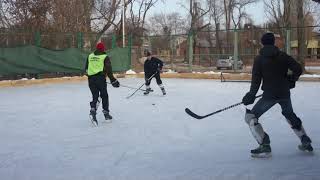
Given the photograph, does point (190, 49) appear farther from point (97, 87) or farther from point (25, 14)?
point (97, 87)

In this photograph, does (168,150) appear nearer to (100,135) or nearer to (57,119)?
(100,135)

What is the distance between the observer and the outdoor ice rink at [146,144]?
5402mm

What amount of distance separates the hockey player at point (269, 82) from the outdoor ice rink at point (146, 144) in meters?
0.38

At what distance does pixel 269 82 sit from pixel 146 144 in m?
1.97

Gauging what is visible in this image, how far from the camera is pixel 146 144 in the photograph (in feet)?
22.9

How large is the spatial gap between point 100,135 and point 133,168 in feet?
7.38

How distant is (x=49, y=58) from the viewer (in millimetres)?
20359

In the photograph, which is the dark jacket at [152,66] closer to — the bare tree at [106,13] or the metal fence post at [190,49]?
the metal fence post at [190,49]

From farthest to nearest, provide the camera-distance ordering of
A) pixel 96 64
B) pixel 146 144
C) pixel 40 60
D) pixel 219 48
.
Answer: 1. pixel 219 48
2. pixel 40 60
3. pixel 96 64
4. pixel 146 144

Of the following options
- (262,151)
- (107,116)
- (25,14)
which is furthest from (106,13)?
(262,151)

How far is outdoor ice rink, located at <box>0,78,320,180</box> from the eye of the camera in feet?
17.7

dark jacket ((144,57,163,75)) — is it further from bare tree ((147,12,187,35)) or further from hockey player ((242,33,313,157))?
bare tree ((147,12,187,35))

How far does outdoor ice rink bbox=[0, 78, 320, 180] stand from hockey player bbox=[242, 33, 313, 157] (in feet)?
1.25

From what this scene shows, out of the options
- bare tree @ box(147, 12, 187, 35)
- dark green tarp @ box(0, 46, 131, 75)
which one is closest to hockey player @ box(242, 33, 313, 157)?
dark green tarp @ box(0, 46, 131, 75)
